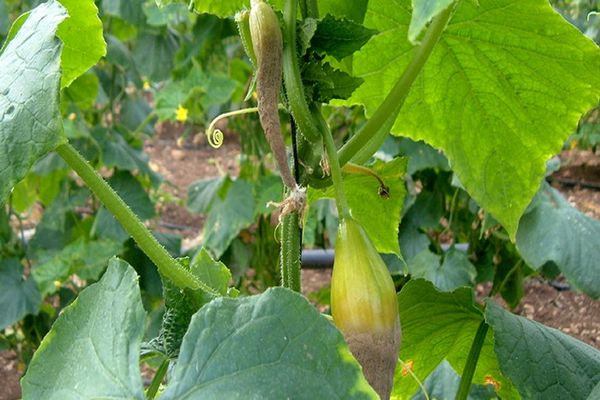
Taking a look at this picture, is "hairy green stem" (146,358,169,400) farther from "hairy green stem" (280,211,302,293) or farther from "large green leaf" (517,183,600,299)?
"large green leaf" (517,183,600,299)

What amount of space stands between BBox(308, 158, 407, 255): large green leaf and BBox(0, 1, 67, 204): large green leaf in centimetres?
34

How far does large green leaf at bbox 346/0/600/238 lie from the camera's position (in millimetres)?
833

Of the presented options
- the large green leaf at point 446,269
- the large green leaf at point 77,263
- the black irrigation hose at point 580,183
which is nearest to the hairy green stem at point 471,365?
the large green leaf at point 446,269

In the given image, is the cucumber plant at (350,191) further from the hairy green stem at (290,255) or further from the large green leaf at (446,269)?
the large green leaf at (446,269)

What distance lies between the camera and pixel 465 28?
848mm

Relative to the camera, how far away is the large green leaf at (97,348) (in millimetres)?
590

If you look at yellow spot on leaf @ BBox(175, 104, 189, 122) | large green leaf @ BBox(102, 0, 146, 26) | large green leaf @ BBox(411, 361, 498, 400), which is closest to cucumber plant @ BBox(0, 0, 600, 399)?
large green leaf @ BBox(411, 361, 498, 400)

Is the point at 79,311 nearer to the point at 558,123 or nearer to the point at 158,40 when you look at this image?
the point at 558,123

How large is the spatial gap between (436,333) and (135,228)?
0.43 metres

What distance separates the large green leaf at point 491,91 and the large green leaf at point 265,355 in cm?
41

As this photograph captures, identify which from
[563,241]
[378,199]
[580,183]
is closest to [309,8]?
[378,199]

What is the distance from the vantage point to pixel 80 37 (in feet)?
2.54

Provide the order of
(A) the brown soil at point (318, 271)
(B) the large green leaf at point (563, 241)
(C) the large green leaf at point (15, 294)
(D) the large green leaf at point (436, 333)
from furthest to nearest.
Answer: (A) the brown soil at point (318, 271) < (C) the large green leaf at point (15, 294) < (B) the large green leaf at point (563, 241) < (D) the large green leaf at point (436, 333)

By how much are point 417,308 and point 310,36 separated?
36 centimetres
